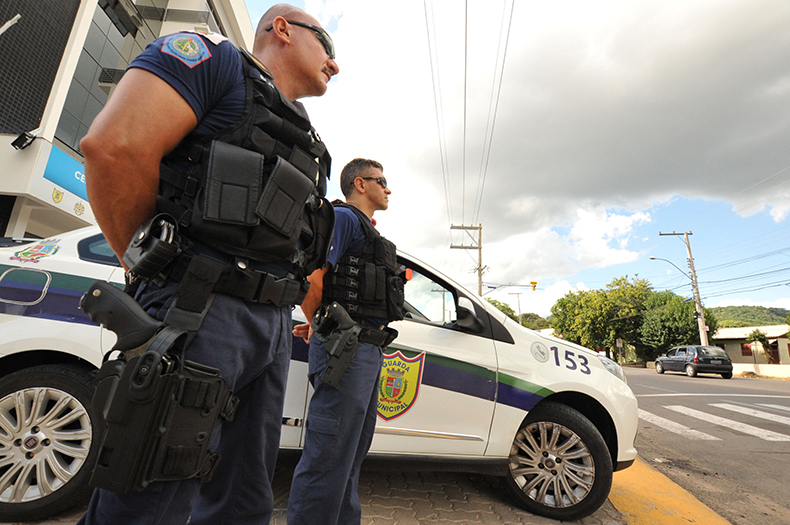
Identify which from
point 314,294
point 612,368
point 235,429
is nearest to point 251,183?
point 235,429

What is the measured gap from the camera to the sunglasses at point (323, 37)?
4.55 ft

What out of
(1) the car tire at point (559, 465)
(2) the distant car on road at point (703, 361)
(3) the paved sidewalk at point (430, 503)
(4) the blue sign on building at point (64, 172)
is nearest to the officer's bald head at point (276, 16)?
(3) the paved sidewalk at point (430, 503)

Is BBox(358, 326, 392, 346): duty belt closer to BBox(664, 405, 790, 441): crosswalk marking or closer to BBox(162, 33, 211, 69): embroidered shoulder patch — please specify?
BBox(162, 33, 211, 69): embroidered shoulder patch

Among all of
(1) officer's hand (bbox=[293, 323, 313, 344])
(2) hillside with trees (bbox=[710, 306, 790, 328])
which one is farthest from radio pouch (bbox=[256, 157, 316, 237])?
(2) hillside with trees (bbox=[710, 306, 790, 328])

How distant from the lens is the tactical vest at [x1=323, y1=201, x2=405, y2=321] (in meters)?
1.99

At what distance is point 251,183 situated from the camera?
100 cm

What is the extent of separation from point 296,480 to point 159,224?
124 centimetres

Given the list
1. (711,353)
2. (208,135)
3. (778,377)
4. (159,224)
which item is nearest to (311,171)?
(208,135)

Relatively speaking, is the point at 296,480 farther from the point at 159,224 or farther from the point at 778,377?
the point at 778,377

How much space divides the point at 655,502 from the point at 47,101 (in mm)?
11154

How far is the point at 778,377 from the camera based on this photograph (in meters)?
22.5

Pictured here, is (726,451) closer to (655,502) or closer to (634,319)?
(655,502)

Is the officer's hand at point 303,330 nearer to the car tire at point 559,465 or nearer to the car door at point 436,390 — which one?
the car door at point 436,390

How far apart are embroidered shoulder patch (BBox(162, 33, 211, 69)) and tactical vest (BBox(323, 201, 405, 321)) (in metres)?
1.12
